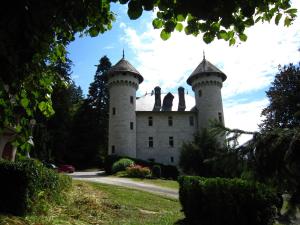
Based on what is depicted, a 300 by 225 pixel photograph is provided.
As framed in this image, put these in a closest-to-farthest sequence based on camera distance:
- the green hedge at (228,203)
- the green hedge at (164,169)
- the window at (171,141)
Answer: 1. the green hedge at (228,203)
2. the green hedge at (164,169)
3. the window at (171,141)

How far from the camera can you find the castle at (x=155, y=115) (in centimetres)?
4788

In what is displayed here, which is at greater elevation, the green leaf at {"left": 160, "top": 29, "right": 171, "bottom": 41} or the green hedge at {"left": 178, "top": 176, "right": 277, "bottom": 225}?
the green leaf at {"left": 160, "top": 29, "right": 171, "bottom": 41}

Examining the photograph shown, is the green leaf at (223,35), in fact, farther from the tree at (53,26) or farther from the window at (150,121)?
the window at (150,121)

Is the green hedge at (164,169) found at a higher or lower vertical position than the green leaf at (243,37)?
higher

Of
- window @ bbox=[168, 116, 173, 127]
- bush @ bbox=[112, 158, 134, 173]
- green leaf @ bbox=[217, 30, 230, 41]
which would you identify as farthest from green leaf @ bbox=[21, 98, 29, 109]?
window @ bbox=[168, 116, 173, 127]

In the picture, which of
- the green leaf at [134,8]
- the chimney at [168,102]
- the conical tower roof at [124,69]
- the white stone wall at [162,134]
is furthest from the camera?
the chimney at [168,102]

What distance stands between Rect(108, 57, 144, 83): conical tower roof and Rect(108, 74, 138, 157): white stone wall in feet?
2.04

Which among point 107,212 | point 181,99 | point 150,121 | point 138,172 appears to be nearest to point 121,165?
point 138,172

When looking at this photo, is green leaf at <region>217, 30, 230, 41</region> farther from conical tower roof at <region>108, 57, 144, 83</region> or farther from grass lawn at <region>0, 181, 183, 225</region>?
conical tower roof at <region>108, 57, 144, 83</region>

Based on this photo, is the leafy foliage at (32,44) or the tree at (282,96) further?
the tree at (282,96)

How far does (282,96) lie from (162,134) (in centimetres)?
2252

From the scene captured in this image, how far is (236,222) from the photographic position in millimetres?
9703

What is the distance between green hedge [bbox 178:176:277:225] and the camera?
9.24m

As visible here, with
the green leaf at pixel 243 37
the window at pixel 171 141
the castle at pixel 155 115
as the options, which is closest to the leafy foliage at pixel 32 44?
the green leaf at pixel 243 37
